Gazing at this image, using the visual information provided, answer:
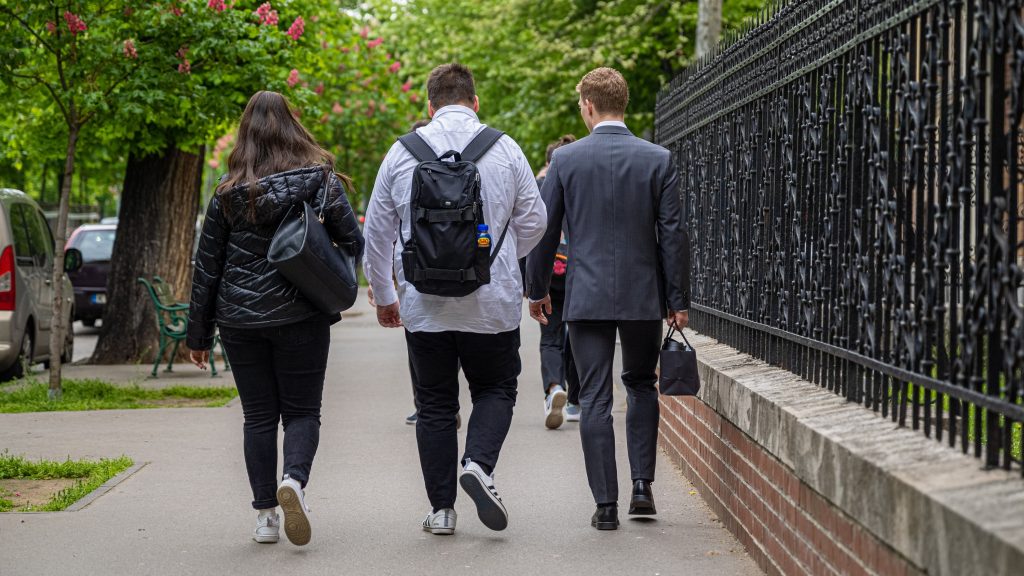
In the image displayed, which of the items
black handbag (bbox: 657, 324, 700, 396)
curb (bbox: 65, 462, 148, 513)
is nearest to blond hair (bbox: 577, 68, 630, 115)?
black handbag (bbox: 657, 324, 700, 396)

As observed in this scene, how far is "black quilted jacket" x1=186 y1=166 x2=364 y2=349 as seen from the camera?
5.71m

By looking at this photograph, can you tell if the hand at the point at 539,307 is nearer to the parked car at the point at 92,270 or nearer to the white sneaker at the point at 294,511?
the white sneaker at the point at 294,511

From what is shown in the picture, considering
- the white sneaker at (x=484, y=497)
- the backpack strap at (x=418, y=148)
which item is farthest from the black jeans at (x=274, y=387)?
the backpack strap at (x=418, y=148)

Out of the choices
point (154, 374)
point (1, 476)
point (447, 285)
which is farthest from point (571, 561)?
point (154, 374)

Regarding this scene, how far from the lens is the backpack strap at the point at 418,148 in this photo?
581cm

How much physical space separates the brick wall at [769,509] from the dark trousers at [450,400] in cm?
97

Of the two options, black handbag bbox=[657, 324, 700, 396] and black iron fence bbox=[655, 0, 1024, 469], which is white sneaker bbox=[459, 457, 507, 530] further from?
black iron fence bbox=[655, 0, 1024, 469]

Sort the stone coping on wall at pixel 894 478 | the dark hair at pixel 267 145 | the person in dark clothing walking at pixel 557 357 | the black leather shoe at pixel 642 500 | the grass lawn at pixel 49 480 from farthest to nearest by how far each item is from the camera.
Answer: the person in dark clothing walking at pixel 557 357 < the grass lawn at pixel 49 480 < the black leather shoe at pixel 642 500 < the dark hair at pixel 267 145 < the stone coping on wall at pixel 894 478

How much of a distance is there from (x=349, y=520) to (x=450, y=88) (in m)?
1.96

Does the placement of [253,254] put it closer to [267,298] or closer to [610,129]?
[267,298]

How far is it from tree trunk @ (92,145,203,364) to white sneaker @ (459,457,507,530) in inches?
A: 408

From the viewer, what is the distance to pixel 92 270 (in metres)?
22.7

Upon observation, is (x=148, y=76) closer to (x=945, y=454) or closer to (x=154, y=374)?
(x=154, y=374)

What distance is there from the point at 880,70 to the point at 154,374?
34.7 ft
